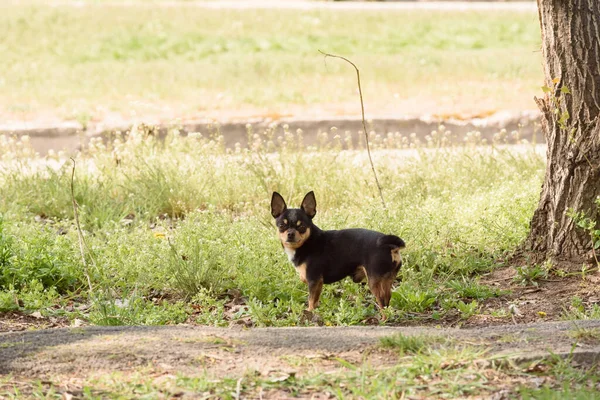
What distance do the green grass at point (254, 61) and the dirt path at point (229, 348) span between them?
5.70m

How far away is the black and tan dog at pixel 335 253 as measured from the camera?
5535 mm

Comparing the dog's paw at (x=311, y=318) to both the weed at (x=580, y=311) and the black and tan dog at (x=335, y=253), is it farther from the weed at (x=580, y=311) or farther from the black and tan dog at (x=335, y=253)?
the weed at (x=580, y=311)

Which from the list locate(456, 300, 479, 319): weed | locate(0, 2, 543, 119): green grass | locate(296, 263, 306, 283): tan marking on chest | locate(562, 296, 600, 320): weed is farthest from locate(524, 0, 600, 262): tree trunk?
locate(0, 2, 543, 119): green grass

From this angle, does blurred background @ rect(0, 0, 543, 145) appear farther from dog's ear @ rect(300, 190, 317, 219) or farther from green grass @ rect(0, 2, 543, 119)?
dog's ear @ rect(300, 190, 317, 219)

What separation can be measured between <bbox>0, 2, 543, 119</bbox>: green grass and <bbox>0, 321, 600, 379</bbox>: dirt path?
18.7 ft

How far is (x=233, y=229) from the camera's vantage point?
7.00m

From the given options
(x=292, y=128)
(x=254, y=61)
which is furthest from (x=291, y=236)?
(x=254, y=61)

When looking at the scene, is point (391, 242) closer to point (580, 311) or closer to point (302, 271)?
point (302, 271)

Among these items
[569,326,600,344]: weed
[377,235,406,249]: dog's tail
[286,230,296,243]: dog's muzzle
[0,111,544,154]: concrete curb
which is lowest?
[569,326,600,344]: weed

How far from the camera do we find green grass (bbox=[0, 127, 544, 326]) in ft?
19.9

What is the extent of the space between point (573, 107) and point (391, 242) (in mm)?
1799

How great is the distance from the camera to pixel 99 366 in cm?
421

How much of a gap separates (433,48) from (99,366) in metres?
18.1

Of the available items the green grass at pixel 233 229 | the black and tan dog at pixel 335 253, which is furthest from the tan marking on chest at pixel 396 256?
the green grass at pixel 233 229
